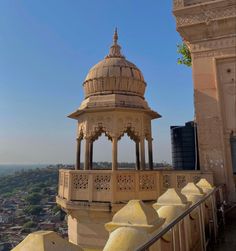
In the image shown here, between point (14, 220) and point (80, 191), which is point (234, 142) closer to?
point (80, 191)

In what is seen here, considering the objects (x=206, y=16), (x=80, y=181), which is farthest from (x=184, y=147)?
(x=80, y=181)

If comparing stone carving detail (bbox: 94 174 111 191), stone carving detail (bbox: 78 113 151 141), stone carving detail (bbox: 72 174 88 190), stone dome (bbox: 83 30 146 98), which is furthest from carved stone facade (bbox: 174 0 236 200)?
stone carving detail (bbox: 72 174 88 190)

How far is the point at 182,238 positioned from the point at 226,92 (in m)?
6.34

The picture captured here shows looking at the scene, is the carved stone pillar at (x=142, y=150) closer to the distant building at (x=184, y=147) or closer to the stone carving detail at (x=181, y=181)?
the stone carving detail at (x=181, y=181)

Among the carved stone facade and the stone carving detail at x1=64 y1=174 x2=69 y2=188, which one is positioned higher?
the carved stone facade

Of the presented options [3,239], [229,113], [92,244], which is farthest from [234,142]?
[3,239]

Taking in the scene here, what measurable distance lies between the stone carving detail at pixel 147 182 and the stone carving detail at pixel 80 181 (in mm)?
1765

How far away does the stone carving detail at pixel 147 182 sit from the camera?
27.6 feet

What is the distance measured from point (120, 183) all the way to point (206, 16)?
631 cm

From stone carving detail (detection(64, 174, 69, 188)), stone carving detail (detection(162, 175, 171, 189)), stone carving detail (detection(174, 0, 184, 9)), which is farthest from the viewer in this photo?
stone carving detail (detection(174, 0, 184, 9))

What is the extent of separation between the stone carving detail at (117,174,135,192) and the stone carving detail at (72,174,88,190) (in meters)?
1.06

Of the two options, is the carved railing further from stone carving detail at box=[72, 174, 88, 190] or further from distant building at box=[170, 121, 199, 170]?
distant building at box=[170, 121, 199, 170]

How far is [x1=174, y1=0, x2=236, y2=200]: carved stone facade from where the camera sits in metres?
8.41

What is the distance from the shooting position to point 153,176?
28.3ft
